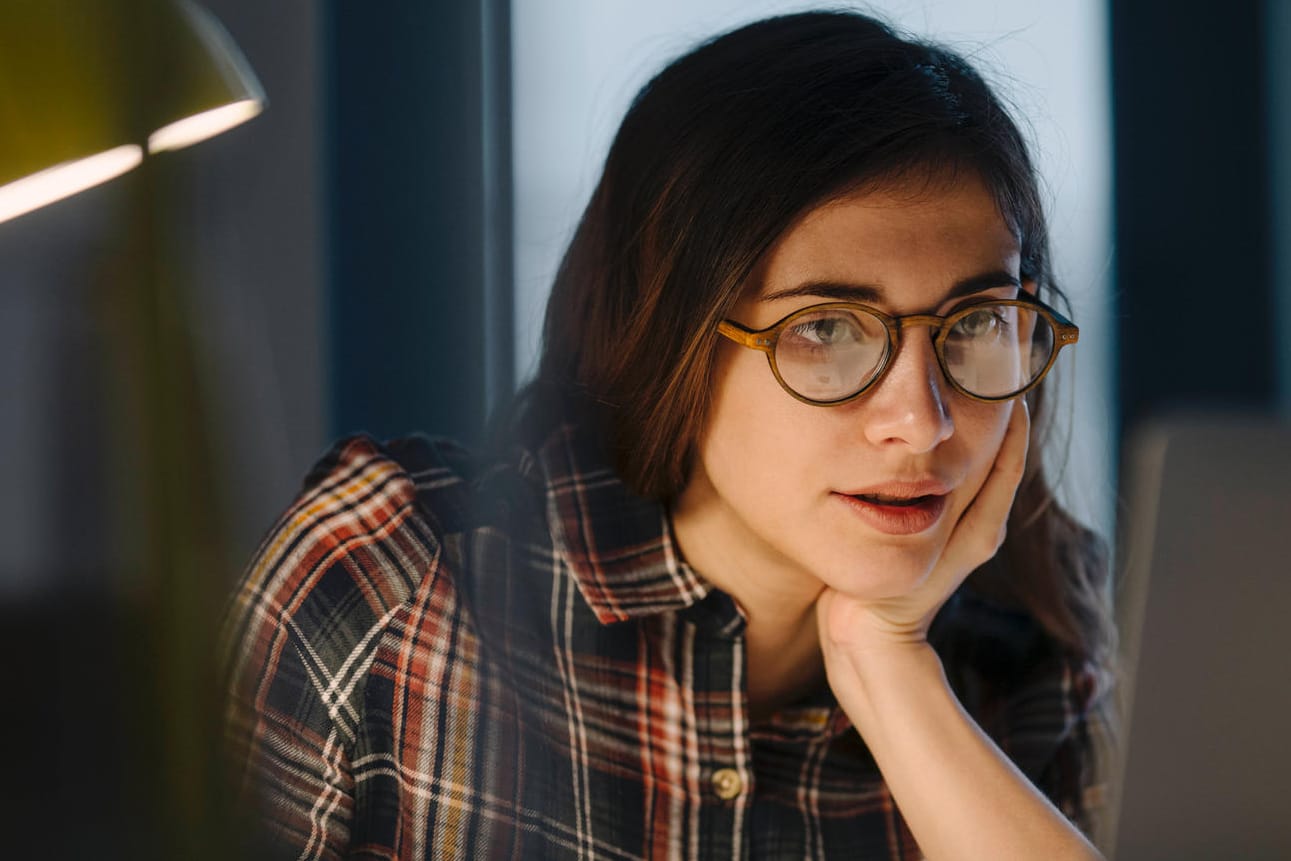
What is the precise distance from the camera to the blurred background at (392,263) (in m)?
0.72

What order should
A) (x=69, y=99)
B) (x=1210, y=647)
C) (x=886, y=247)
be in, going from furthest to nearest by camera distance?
(x=886, y=247) < (x=69, y=99) < (x=1210, y=647)

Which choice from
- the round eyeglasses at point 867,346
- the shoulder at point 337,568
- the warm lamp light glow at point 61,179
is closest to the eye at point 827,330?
the round eyeglasses at point 867,346

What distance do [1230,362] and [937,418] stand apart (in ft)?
4.34

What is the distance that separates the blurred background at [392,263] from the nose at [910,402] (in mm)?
303

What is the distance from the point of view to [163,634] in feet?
2.12

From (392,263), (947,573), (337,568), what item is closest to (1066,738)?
(947,573)

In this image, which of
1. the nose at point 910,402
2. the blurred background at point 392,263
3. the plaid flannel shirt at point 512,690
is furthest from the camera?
the plaid flannel shirt at point 512,690

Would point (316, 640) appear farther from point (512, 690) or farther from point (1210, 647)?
point (1210, 647)

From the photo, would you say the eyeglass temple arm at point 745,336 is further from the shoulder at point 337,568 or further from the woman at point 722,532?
the shoulder at point 337,568

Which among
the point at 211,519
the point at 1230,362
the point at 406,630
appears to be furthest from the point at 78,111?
the point at 1230,362

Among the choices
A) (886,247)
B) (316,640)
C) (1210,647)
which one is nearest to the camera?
(1210,647)

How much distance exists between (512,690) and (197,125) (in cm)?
57

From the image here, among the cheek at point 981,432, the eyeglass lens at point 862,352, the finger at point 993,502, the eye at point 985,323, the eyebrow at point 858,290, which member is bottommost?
the finger at point 993,502

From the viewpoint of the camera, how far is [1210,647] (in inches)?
24.6
